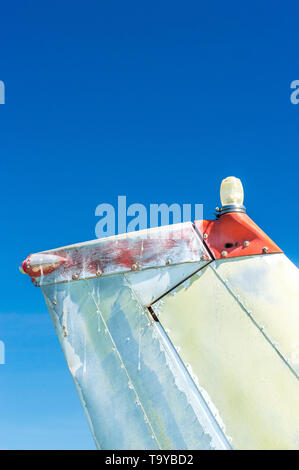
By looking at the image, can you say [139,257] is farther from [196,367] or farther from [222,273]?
[196,367]

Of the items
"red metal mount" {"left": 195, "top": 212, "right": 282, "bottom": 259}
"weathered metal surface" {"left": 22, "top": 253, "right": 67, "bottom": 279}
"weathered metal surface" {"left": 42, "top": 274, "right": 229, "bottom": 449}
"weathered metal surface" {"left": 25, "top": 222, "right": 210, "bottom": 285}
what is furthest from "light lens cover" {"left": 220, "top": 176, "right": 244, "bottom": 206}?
"weathered metal surface" {"left": 22, "top": 253, "right": 67, "bottom": 279}

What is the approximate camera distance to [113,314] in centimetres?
516

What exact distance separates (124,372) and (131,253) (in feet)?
3.75

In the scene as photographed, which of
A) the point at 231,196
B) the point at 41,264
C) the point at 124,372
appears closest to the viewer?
the point at 124,372

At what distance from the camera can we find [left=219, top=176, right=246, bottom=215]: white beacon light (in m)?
5.15

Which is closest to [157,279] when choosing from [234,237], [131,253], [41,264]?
[131,253]

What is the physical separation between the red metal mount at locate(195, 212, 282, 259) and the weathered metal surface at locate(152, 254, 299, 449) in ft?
0.26

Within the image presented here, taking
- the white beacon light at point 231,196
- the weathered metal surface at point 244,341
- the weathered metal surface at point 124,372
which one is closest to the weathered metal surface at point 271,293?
the weathered metal surface at point 244,341

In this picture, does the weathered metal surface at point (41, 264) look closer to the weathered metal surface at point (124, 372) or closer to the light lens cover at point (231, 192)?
the weathered metal surface at point (124, 372)

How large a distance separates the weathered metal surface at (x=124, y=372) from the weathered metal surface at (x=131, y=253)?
4.0 inches

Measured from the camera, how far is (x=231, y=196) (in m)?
5.17

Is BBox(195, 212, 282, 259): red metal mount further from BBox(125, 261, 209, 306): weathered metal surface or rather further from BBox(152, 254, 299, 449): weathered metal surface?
BBox(125, 261, 209, 306): weathered metal surface

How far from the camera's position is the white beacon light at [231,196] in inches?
203

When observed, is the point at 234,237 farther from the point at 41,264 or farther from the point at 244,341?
the point at 41,264
